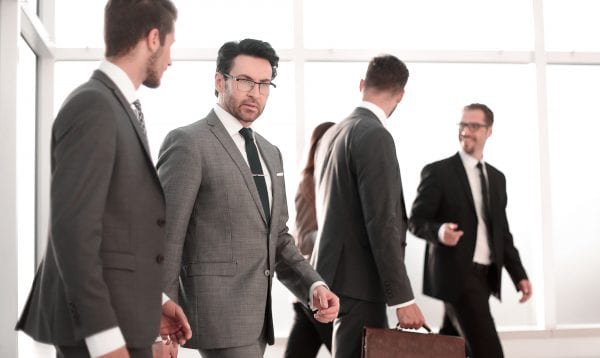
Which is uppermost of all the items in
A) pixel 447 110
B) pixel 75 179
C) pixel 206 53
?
pixel 206 53

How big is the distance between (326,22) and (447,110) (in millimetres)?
1113

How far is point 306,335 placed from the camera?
354 cm

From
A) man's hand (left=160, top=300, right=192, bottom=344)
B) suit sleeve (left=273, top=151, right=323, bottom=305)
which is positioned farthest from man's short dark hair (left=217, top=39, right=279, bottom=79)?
man's hand (left=160, top=300, right=192, bottom=344)

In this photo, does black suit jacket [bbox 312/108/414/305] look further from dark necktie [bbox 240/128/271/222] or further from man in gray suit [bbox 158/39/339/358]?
dark necktie [bbox 240/128/271/222]

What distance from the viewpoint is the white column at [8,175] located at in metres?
4.18

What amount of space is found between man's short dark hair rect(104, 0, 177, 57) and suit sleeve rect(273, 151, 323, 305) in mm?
898

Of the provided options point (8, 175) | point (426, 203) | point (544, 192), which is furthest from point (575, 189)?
point (8, 175)

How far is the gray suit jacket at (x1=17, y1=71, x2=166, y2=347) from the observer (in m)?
1.61

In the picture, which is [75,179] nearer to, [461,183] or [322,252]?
[322,252]

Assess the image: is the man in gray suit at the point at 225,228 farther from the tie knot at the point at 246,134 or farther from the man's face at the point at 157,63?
the man's face at the point at 157,63

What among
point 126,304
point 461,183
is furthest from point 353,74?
point 126,304

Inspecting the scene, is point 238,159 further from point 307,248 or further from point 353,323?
point 307,248

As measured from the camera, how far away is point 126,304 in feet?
5.72

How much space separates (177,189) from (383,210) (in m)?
0.90
